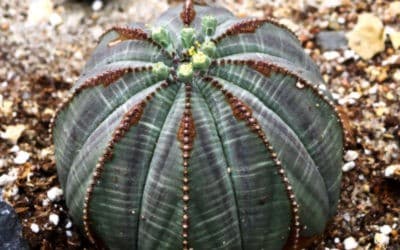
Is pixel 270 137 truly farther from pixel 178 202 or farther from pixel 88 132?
pixel 88 132

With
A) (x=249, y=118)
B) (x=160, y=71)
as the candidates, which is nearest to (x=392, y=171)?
(x=249, y=118)

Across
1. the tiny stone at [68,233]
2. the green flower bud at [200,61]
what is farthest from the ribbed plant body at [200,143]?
the tiny stone at [68,233]

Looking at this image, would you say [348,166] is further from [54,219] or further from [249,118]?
[54,219]

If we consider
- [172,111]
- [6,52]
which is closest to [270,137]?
[172,111]

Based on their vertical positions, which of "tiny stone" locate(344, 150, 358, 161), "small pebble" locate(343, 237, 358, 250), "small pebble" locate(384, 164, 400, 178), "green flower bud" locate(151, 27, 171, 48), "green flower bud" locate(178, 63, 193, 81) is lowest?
"small pebble" locate(343, 237, 358, 250)

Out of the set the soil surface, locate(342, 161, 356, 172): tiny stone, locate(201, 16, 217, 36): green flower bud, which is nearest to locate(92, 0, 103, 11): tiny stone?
the soil surface

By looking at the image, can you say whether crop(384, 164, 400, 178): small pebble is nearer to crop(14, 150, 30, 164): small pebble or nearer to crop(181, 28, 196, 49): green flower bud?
crop(181, 28, 196, 49): green flower bud
